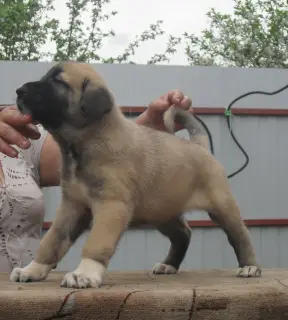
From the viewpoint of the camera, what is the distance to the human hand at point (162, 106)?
6.13 feet

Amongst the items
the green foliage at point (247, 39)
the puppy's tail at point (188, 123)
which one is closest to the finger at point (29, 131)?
the puppy's tail at point (188, 123)

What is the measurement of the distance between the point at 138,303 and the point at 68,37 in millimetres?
9401

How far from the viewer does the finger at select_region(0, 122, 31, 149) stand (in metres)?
1.53

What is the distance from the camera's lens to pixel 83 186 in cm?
147

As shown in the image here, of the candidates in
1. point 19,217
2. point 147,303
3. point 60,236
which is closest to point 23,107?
point 60,236

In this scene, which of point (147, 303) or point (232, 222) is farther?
point (232, 222)

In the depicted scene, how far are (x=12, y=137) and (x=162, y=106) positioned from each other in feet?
1.76

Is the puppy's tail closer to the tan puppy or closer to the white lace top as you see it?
the tan puppy

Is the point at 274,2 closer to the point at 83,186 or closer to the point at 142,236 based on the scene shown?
the point at 142,236

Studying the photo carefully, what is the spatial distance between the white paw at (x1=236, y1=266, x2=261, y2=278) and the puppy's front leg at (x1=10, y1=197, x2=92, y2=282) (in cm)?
38

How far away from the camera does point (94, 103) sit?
1.46 meters

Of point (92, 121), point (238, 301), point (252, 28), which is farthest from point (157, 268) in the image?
point (252, 28)

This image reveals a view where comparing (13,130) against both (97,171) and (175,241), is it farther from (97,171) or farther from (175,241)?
(175,241)

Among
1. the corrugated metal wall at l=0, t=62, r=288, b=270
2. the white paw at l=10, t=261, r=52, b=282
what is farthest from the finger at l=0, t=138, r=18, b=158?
the corrugated metal wall at l=0, t=62, r=288, b=270
